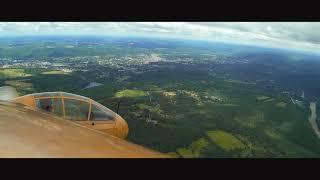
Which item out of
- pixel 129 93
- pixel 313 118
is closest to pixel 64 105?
pixel 129 93

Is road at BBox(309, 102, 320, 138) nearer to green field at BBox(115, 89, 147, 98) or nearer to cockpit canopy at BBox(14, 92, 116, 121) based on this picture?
green field at BBox(115, 89, 147, 98)

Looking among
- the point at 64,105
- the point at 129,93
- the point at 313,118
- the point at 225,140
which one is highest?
the point at 64,105

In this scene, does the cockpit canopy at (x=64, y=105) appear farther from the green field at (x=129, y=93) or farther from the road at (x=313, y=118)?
the road at (x=313, y=118)

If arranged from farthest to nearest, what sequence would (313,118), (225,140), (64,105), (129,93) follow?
(129,93)
(313,118)
(225,140)
(64,105)

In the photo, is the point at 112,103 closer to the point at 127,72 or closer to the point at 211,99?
the point at 211,99

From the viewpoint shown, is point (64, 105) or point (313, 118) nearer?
point (64, 105)

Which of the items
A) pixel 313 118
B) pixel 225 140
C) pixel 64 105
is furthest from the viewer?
pixel 313 118

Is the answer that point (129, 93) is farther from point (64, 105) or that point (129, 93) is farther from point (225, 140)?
point (64, 105)

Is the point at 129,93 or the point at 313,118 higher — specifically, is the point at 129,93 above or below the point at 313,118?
above
